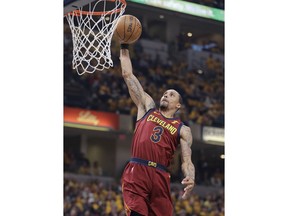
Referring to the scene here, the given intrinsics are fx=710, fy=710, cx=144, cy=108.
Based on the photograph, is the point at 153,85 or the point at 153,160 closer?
the point at 153,160

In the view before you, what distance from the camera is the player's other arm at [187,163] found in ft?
20.3

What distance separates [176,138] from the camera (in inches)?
267

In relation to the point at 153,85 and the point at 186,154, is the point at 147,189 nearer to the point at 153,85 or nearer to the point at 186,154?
the point at 186,154

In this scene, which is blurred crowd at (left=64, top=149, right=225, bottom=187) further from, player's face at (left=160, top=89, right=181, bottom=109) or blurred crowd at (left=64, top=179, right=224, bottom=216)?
player's face at (left=160, top=89, right=181, bottom=109)

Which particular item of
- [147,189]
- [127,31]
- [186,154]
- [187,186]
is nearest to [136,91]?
[127,31]

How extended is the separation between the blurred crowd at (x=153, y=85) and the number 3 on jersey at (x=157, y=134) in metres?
13.0

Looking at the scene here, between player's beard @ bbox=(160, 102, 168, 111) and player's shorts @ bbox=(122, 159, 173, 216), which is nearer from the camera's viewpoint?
player's shorts @ bbox=(122, 159, 173, 216)

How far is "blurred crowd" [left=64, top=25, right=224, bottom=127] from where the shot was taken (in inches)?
786

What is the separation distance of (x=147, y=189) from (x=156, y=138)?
1.60ft

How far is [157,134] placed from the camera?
674 centimetres

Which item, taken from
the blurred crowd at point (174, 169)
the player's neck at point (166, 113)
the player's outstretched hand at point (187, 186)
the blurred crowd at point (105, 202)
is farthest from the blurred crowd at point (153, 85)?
the player's outstretched hand at point (187, 186)

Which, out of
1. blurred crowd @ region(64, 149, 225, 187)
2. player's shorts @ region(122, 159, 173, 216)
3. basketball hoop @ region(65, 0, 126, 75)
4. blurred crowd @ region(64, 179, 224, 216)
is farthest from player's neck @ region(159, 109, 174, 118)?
blurred crowd @ region(64, 149, 225, 187)

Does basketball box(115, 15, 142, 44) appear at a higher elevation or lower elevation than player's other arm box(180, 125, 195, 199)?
higher
